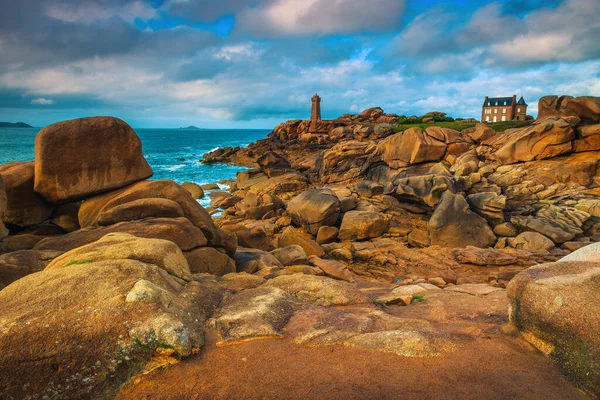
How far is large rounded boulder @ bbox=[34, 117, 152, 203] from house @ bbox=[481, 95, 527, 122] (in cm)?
9005

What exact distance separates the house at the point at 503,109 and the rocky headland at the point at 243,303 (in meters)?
74.6

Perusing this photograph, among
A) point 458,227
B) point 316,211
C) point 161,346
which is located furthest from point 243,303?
point 458,227

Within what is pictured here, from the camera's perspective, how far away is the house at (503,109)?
84188 mm

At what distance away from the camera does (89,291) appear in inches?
235

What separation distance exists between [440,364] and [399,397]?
3.54ft

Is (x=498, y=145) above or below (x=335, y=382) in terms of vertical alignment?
above

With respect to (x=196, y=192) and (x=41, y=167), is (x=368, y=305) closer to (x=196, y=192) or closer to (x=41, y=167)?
(x=41, y=167)

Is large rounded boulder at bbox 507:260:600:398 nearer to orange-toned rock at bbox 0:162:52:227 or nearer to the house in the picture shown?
orange-toned rock at bbox 0:162:52:227

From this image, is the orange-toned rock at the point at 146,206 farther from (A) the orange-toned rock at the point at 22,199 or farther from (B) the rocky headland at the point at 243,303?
(A) the orange-toned rock at the point at 22,199

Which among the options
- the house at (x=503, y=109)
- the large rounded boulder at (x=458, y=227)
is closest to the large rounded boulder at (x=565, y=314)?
the large rounded boulder at (x=458, y=227)

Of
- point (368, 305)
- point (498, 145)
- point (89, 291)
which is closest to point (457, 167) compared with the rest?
point (498, 145)

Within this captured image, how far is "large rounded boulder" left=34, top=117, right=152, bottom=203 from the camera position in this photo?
1305cm

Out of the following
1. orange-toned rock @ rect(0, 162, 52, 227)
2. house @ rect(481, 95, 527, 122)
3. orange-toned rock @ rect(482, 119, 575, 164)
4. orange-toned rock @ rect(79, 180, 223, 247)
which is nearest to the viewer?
orange-toned rock @ rect(79, 180, 223, 247)

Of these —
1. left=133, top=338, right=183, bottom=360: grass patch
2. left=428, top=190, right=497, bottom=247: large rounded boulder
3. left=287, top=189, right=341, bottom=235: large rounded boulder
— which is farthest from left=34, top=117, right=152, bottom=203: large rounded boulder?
left=428, top=190, right=497, bottom=247: large rounded boulder
